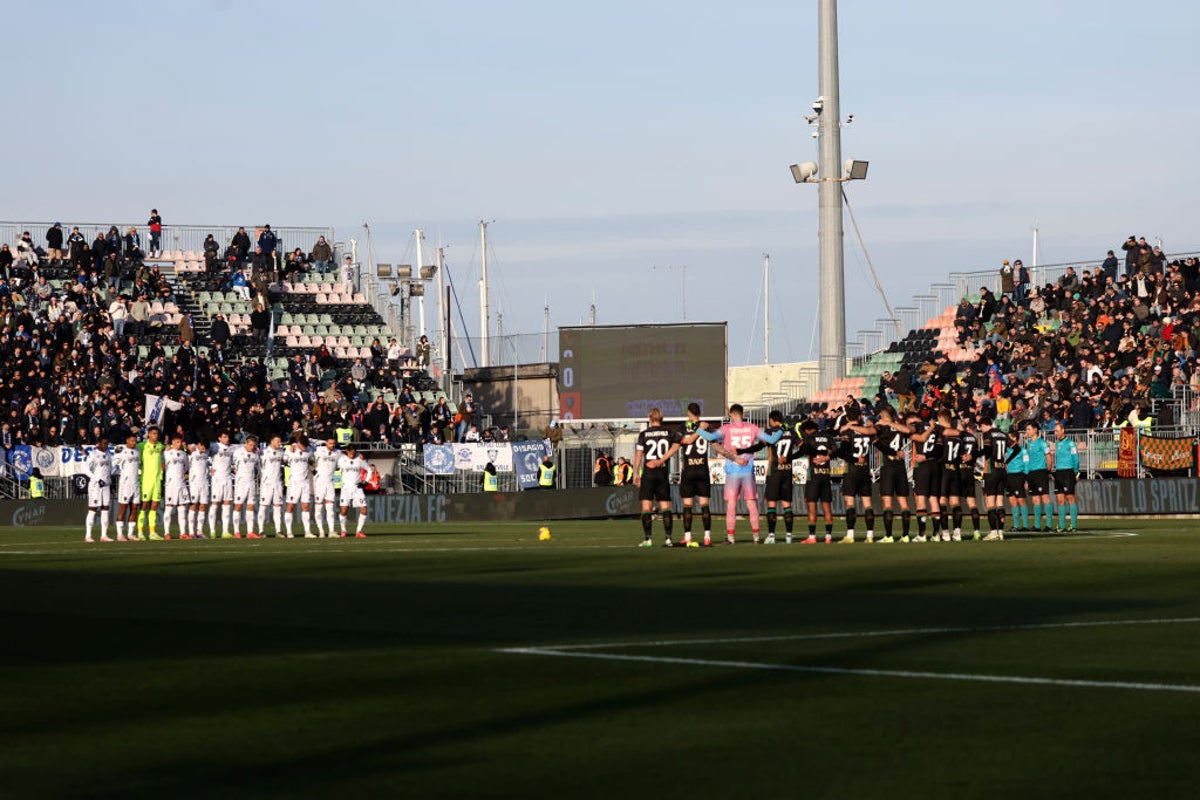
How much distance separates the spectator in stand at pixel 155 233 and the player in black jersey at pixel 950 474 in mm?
40400

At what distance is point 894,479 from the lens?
31.7 meters

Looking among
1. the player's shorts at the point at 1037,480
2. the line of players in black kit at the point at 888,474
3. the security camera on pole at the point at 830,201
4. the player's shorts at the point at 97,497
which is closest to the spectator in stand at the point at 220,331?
the security camera on pole at the point at 830,201

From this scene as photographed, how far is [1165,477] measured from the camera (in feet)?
150

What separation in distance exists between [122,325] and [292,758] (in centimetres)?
5255

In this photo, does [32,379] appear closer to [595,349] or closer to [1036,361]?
[595,349]

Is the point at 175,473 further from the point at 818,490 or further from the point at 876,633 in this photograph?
the point at 876,633

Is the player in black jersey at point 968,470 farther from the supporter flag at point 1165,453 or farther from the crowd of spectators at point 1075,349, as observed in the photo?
the crowd of spectators at point 1075,349

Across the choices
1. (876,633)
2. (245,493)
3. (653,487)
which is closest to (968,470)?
(653,487)

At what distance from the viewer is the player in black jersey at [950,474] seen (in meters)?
31.4

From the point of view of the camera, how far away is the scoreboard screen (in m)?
58.4

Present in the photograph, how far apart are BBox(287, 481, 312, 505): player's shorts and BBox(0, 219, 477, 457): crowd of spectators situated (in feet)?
34.1

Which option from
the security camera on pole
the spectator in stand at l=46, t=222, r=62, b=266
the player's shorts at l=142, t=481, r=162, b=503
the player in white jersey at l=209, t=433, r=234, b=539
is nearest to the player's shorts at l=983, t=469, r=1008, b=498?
the player in white jersey at l=209, t=433, r=234, b=539

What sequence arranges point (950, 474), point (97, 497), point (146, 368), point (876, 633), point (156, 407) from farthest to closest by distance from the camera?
point (146, 368) → point (156, 407) → point (97, 497) → point (950, 474) → point (876, 633)

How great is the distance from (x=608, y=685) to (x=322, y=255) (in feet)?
194
